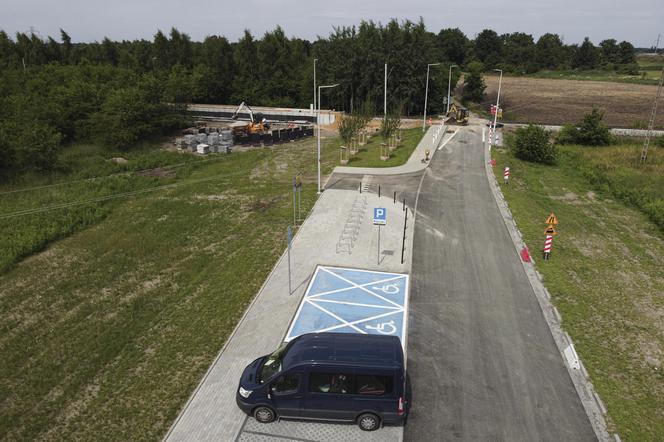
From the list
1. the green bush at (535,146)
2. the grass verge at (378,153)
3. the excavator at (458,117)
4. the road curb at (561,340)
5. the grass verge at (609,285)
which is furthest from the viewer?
the excavator at (458,117)

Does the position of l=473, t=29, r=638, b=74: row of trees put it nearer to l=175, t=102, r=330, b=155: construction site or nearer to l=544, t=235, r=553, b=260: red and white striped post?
l=175, t=102, r=330, b=155: construction site

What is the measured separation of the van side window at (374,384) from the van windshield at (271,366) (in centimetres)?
214

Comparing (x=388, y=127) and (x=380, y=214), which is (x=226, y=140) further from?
(x=380, y=214)

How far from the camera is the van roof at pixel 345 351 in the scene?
1123 centimetres

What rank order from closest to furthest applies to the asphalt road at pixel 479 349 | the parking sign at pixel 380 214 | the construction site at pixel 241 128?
1. the asphalt road at pixel 479 349
2. the parking sign at pixel 380 214
3. the construction site at pixel 241 128

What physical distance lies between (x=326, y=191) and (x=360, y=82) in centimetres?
3628

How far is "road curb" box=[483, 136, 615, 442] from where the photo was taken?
11.8 m

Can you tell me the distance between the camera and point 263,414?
11.5m

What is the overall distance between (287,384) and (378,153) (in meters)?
29.7

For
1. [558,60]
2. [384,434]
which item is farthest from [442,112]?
[558,60]

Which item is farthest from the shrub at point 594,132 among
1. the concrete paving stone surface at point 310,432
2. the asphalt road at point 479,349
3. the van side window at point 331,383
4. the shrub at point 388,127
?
the van side window at point 331,383

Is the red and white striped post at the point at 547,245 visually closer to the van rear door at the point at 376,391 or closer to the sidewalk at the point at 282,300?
the sidewalk at the point at 282,300

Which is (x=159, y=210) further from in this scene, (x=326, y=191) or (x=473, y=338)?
(x=473, y=338)

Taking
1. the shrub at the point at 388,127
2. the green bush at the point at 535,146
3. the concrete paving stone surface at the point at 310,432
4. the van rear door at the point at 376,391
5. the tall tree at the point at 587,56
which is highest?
the tall tree at the point at 587,56
